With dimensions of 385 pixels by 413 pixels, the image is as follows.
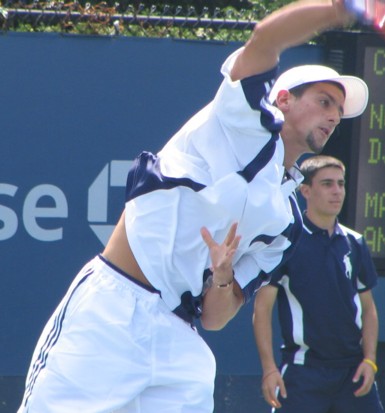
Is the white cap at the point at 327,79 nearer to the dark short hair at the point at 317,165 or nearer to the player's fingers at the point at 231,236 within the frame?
the player's fingers at the point at 231,236

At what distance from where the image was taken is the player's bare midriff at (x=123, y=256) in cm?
328

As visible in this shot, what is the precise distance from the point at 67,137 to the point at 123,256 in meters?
2.75

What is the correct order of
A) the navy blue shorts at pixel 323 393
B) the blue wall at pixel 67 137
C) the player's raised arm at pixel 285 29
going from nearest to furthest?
1. the player's raised arm at pixel 285 29
2. the navy blue shorts at pixel 323 393
3. the blue wall at pixel 67 137

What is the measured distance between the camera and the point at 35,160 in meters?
5.95

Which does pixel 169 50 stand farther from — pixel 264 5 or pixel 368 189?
pixel 264 5

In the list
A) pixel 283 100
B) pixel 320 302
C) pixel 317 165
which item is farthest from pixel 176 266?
pixel 317 165

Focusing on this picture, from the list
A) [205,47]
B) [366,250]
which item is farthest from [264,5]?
[366,250]

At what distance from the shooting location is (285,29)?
9.19ft

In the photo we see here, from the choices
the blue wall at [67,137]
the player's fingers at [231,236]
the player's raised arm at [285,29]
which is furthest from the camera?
the blue wall at [67,137]

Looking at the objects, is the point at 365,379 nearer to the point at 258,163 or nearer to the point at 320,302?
the point at 320,302

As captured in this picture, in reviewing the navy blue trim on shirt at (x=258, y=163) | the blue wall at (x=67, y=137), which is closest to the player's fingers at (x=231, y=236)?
the navy blue trim on shirt at (x=258, y=163)

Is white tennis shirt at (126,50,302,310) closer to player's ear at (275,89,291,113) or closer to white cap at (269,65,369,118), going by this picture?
player's ear at (275,89,291,113)

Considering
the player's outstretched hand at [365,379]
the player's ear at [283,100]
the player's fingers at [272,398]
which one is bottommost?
the player's fingers at [272,398]

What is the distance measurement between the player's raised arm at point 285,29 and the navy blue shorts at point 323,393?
2.73 metres
